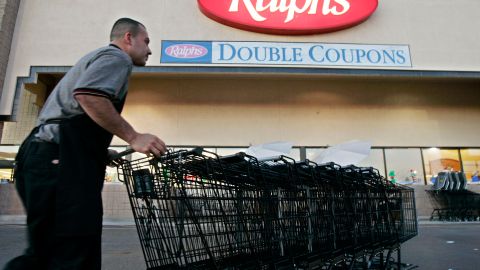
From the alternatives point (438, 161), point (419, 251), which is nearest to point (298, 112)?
point (438, 161)

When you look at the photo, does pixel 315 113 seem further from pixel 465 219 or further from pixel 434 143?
pixel 465 219

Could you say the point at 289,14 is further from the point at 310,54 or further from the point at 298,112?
the point at 298,112

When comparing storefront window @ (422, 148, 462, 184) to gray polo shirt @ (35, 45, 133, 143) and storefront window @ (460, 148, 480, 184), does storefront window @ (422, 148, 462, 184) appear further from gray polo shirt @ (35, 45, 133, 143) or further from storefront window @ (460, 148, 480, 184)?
gray polo shirt @ (35, 45, 133, 143)

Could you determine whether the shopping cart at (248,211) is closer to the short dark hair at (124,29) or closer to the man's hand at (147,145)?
the man's hand at (147,145)

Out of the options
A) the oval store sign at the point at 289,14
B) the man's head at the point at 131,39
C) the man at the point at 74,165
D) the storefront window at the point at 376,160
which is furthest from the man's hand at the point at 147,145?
the storefront window at the point at 376,160

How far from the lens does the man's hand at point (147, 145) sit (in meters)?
1.82

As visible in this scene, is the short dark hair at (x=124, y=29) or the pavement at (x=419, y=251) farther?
the pavement at (x=419, y=251)

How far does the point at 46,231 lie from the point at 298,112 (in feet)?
41.6

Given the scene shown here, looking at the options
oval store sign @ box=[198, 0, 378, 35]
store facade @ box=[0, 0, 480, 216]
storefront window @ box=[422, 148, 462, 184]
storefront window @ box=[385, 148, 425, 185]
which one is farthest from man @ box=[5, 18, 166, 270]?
storefront window @ box=[422, 148, 462, 184]

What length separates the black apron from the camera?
5.58 ft

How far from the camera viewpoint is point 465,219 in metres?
12.4

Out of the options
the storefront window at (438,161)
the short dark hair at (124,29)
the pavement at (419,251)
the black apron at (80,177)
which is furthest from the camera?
the storefront window at (438,161)

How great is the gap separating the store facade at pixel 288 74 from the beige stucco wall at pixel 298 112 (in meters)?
0.04

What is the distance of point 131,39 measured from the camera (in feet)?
7.06
